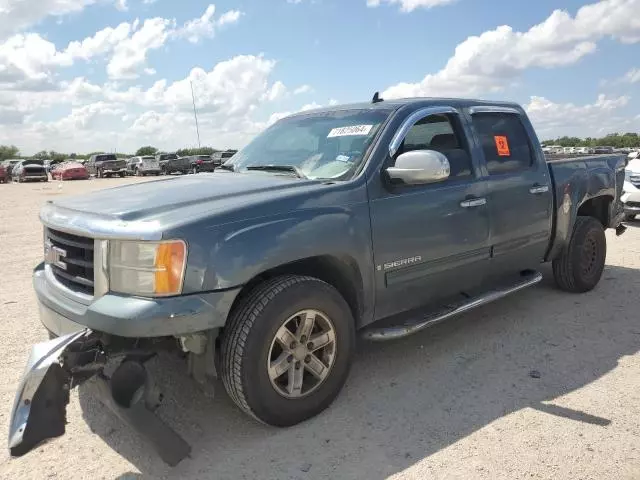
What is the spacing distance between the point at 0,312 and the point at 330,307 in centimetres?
381

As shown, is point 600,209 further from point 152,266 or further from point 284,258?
point 152,266

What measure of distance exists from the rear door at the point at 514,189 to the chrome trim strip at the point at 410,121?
1.20 feet

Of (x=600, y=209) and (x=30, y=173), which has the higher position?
(x=30, y=173)

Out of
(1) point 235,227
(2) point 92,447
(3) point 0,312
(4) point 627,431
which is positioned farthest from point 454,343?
(3) point 0,312

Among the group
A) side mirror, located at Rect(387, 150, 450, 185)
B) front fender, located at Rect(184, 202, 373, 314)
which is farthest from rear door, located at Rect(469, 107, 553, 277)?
front fender, located at Rect(184, 202, 373, 314)

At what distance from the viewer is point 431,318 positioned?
12.7 ft

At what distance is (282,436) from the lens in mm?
3117

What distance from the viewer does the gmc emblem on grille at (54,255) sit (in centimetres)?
318

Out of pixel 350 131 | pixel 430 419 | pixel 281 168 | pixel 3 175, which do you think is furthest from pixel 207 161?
pixel 430 419

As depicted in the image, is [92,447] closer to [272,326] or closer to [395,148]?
[272,326]

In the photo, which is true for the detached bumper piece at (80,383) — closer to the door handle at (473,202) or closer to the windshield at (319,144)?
the windshield at (319,144)

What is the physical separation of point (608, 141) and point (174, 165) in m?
49.3

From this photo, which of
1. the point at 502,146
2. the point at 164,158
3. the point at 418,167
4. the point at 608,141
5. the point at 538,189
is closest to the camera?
the point at 418,167

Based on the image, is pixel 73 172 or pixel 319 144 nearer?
pixel 319 144
